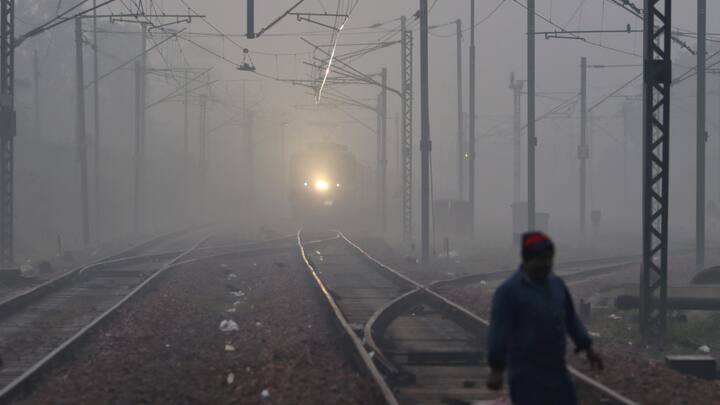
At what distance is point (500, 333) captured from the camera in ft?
17.1

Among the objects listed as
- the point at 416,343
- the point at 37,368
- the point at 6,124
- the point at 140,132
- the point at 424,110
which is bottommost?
the point at 416,343

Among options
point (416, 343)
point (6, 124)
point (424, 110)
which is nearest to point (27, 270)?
point (6, 124)

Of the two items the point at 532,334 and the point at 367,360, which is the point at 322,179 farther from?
the point at 532,334

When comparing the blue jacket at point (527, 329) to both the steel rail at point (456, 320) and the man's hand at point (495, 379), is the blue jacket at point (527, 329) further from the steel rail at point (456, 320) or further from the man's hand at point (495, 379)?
the steel rail at point (456, 320)

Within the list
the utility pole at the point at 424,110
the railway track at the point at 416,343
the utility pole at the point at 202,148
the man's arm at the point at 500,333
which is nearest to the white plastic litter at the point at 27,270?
the railway track at the point at 416,343

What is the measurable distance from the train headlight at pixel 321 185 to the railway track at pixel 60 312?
56.1 feet

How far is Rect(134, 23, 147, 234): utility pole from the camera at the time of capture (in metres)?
42.2

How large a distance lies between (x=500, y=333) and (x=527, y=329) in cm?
17

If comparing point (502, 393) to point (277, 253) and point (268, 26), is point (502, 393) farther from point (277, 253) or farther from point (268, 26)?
point (277, 253)

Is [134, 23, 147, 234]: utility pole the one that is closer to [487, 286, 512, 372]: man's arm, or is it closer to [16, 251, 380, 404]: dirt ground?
[16, 251, 380, 404]: dirt ground

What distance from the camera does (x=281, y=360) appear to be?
10.1 m

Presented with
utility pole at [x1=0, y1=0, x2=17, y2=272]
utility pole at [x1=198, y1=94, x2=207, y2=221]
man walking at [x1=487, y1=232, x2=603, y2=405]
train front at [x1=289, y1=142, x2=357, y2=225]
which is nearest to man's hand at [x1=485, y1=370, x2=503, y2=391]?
man walking at [x1=487, y1=232, x2=603, y2=405]

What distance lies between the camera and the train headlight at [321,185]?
4559cm

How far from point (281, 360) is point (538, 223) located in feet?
94.4
